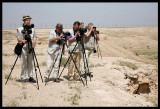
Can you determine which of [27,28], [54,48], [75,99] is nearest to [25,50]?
[27,28]

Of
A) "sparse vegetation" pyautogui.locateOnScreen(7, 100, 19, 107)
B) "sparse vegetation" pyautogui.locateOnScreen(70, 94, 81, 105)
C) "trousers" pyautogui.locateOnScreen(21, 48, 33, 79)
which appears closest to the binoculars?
"trousers" pyautogui.locateOnScreen(21, 48, 33, 79)

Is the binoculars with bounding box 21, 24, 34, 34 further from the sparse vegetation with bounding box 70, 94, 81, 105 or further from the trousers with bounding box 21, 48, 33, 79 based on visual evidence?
the sparse vegetation with bounding box 70, 94, 81, 105

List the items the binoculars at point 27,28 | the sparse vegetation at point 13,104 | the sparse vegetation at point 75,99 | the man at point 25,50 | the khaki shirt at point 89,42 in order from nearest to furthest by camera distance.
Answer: the sparse vegetation at point 13,104, the sparse vegetation at point 75,99, the binoculars at point 27,28, the man at point 25,50, the khaki shirt at point 89,42

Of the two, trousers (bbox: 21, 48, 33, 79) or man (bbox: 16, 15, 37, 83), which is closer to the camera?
man (bbox: 16, 15, 37, 83)

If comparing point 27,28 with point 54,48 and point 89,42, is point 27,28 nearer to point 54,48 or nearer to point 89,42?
point 54,48

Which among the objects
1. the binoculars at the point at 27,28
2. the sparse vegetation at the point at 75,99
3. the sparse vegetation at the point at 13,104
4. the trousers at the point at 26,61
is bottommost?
the sparse vegetation at the point at 75,99

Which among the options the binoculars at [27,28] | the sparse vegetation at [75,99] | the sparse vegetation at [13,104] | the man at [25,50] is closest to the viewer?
the sparse vegetation at [13,104]

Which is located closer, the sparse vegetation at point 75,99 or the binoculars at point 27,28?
the sparse vegetation at point 75,99

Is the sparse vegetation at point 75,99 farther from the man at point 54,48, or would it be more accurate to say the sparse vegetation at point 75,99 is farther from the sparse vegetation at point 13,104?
the man at point 54,48

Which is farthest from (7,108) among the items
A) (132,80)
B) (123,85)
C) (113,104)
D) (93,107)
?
(132,80)

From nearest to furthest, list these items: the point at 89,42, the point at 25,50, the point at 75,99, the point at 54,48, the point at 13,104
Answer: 1. the point at 13,104
2. the point at 75,99
3. the point at 25,50
4. the point at 54,48
5. the point at 89,42

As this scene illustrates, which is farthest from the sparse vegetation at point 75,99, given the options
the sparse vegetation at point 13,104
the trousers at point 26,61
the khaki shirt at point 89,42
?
the khaki shirt at point 89,42

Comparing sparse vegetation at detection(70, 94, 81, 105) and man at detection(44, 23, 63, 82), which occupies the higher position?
man at detection(44, 23, 63, 82)

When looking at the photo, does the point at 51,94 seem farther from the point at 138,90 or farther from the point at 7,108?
the point at 138,90
